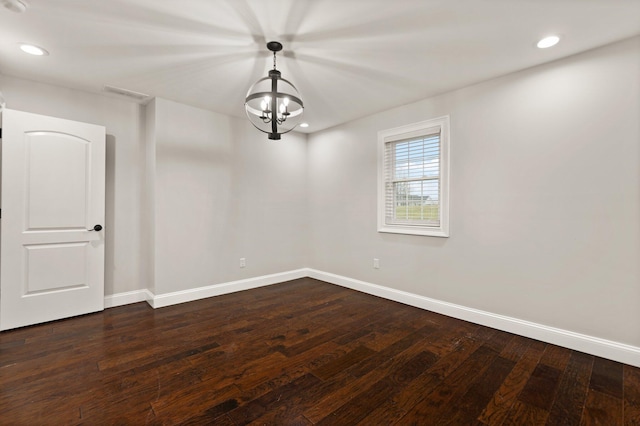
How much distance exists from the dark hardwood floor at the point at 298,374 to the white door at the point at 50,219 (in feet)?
0.89

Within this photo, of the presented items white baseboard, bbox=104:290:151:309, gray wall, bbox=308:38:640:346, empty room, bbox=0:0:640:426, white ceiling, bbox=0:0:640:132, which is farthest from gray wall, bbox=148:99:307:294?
gray wall, bbox=308:38:640:346

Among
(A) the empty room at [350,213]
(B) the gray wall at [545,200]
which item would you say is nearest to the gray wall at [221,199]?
(A) the empty room at [350,213]

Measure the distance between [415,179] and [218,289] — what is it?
3090 mm

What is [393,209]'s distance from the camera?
406 centimetres

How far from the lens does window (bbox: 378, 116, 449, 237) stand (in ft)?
11.4

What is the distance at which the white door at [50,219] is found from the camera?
9.73ft

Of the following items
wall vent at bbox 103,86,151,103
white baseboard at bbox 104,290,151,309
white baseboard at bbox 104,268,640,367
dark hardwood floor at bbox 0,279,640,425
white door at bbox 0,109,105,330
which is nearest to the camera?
dark hardwood floor at bbox 0,279,640,425

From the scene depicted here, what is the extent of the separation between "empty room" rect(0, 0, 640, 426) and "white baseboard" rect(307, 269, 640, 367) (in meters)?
0.02

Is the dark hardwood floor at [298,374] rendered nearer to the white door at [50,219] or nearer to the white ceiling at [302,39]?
the white door at [50,219]

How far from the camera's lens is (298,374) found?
2.18 metres

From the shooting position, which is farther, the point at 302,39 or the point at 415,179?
the point at 415,179

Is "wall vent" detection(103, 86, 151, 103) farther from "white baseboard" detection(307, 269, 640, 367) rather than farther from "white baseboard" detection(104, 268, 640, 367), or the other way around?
"white baseboard" detection(307, 269, 640, 367)

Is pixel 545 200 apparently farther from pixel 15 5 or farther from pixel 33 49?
pixel 33 49

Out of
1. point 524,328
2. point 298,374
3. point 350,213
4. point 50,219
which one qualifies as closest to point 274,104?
point 298,374
